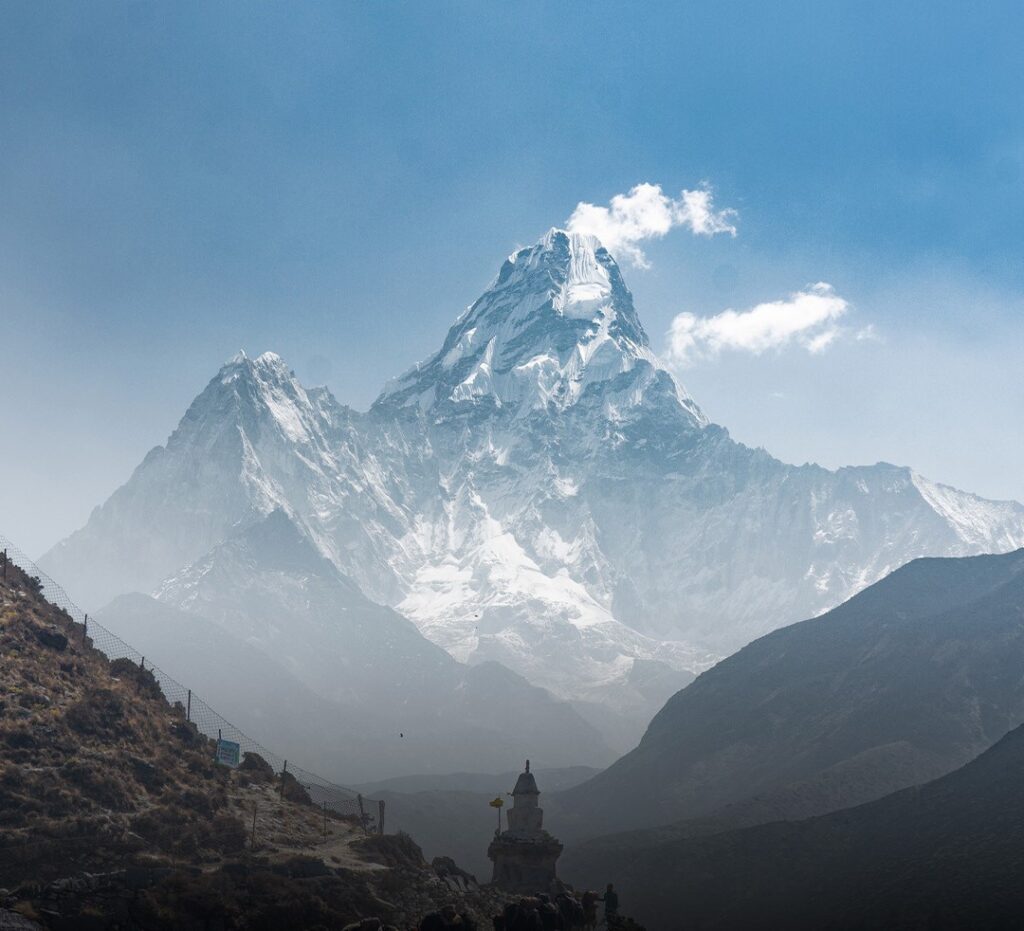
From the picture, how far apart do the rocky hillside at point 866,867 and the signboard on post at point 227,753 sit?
54880mm

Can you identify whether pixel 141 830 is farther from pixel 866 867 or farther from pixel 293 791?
pixel 866 867

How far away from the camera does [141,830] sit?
2371 inches

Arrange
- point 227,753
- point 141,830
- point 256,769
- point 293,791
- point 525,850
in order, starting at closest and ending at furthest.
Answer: point 141,830
point 227,753
point 293,791
point 256,769
point 525,850

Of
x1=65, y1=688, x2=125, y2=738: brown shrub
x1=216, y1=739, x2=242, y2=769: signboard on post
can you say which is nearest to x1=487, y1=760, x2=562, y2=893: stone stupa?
x1=216, y1=739, x2=242, y2=769: signboard on post

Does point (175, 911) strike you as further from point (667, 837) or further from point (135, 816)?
point (667, 837)

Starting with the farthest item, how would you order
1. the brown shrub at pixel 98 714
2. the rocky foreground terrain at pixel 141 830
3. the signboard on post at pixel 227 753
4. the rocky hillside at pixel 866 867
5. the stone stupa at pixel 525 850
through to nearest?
the rocky hillside at pixel 866 867 < the stone stupa at pixel 525 850 < the signboard on post at pixel 227 753 < the brown shrub at pixel 98 714 < the rocky foreground terrain at pixel 141 830

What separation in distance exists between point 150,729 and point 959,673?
15121cm

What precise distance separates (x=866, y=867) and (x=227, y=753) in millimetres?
67367

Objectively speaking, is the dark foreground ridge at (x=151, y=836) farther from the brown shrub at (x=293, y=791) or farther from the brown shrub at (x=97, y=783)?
the brown shrub at (x=293, y=791)

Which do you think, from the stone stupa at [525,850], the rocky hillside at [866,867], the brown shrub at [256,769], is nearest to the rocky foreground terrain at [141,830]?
the brown shrub at [256,769]

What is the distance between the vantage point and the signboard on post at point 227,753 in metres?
73.5

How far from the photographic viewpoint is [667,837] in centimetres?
15675

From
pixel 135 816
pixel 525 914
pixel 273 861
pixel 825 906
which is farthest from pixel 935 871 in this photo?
pixel 135 816

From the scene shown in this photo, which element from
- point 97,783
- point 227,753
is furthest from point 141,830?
point 227,753
